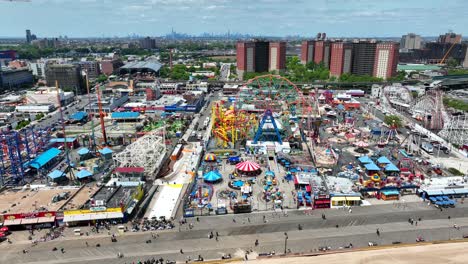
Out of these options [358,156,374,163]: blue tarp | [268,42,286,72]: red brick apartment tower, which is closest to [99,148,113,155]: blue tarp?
[358,156,374,163]: blue tarp

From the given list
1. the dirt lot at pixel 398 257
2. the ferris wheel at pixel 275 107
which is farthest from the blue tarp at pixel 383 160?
the dirt lot at pixel 398 257

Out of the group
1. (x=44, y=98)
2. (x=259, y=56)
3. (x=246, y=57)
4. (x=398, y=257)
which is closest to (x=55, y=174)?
(x=398, y=257)

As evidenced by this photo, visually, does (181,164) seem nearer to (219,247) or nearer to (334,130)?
(219,247)

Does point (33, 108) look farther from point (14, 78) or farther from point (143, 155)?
point (143, 155)

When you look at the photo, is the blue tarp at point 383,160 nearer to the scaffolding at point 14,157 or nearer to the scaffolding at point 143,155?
the scaffolding at point 143,155

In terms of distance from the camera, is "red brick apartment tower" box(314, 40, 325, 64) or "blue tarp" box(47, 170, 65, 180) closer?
"blue tarp" box(47, 170, 65, 180)

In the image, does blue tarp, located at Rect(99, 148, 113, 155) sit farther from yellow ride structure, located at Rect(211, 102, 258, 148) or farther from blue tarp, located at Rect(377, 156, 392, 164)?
blue tarp, located at Rect(377, 156, 392, 164)
